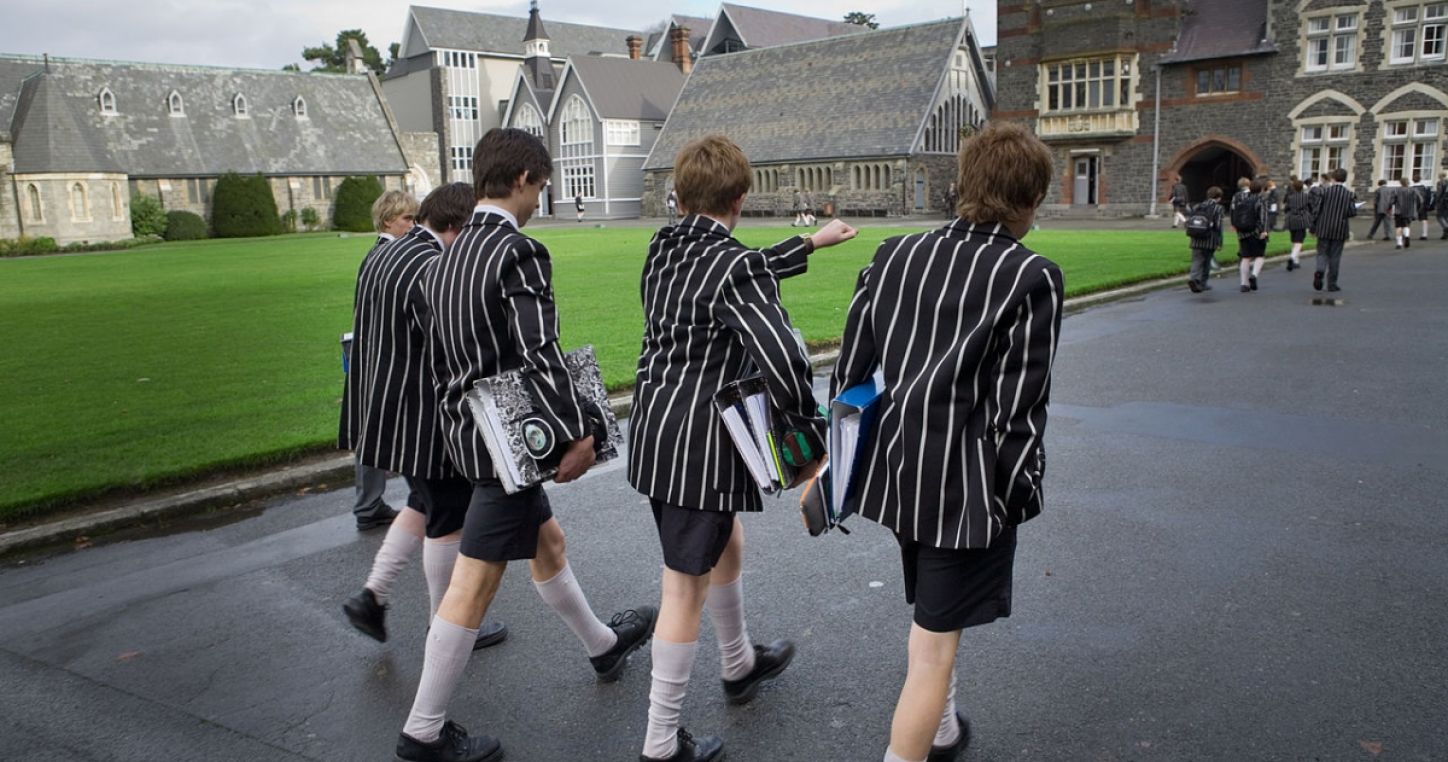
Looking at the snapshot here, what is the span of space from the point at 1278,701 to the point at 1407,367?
8039 millimetres

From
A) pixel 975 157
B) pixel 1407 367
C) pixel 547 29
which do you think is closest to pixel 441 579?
pixel 975 157

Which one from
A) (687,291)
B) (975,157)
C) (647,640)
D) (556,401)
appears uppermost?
(975,157)

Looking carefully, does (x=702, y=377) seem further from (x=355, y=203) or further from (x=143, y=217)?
(x=355, y=203)

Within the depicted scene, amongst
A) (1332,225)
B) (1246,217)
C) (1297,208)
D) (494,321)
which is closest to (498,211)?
(494,321)

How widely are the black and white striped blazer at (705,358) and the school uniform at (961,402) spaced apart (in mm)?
358

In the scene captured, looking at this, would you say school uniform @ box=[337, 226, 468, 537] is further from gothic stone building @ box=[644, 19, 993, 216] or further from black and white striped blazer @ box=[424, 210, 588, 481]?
gothic stone building @ box=[644, 19, 993, 216]

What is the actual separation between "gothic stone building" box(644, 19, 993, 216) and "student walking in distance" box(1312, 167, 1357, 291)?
132ft

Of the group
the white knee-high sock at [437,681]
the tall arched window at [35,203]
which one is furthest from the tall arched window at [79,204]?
the white knee-high sock at [437,681]

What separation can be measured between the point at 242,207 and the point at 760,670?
6446cm

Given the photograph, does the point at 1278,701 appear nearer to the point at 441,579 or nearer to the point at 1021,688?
the point at 1021,688

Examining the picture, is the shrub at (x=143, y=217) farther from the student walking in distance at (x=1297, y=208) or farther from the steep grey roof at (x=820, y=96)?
the student walking in distance at (x=1297, y=208)

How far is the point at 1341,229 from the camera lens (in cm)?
1622

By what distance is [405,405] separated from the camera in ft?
13.9

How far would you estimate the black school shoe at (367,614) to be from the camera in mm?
4484
